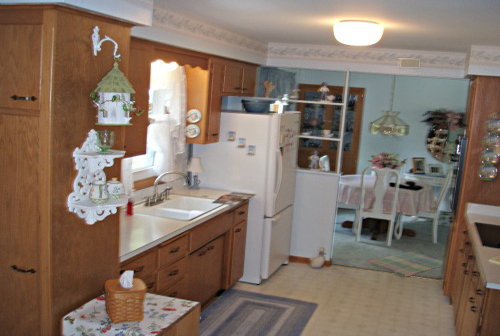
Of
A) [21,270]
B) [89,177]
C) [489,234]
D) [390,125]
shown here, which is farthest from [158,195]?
[390,125]

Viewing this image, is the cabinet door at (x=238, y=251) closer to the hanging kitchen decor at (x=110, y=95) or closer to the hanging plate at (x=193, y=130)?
the hanging plate at (x=193, y=130)

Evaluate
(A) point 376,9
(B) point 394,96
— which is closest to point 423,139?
(B) point 394,96

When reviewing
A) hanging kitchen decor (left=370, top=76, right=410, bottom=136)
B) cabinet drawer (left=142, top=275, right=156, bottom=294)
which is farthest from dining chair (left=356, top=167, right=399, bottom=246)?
cabinet drawer (left=142, top=275, right=156, bottom=294)

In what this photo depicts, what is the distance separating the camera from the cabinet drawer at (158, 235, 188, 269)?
3.38 metres

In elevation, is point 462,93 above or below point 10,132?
above

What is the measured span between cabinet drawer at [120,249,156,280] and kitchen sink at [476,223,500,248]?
2336 millimetres

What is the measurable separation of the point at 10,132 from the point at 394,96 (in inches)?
176

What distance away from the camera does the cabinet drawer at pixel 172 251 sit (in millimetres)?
3381

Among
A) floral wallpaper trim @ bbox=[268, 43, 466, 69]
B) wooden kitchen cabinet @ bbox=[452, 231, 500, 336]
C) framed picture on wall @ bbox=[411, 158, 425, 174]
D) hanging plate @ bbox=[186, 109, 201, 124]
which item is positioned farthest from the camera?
framed picture on wall @ bbox=[411, 158, 425, 174]

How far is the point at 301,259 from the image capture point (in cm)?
581

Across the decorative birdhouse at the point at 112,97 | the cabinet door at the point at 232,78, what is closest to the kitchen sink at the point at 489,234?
the cabinet door at the point at 232,78

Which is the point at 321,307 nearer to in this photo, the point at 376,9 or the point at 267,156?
the point at 267,156

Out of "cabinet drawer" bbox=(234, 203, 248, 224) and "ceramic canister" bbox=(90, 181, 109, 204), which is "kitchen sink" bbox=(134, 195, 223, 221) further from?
"ceramic canister" bbox=(90, 181, 109, 204)

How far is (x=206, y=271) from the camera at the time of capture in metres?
4.23
